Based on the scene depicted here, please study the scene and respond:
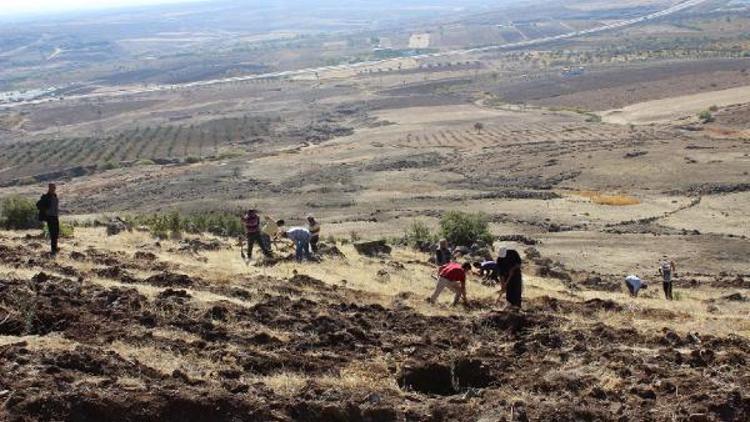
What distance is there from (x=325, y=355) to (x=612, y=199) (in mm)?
42456

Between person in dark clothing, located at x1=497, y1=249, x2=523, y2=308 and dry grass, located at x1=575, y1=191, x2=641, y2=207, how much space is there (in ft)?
118

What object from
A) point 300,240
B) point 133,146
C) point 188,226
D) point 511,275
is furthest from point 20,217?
point 133,146

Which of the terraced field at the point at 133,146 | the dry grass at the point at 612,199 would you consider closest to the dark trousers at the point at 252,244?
the dry grass at the point at 612,199

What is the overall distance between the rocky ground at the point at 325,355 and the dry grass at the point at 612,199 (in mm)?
33819

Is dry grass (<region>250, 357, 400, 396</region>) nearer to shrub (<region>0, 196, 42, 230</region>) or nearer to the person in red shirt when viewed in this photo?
the person in red shirt

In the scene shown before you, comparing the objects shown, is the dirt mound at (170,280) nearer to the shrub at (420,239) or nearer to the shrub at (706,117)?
the shrub at (420,239)

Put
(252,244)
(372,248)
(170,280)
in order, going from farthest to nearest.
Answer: (372,248), (252,244), (170,280)

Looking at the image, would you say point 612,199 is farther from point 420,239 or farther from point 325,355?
point 325,355

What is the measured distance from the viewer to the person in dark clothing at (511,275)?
606 inches

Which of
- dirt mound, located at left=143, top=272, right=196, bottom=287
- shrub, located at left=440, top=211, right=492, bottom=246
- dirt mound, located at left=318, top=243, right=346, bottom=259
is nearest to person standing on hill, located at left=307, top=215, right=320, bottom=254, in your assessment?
dirt mound, located at left=318, top=243, right=346, bottom=259

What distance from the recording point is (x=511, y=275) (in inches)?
605

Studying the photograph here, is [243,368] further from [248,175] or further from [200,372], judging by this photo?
[248,175]

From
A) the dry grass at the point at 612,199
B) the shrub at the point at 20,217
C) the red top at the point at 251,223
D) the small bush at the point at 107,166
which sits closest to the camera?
the red top at the point at 251,223

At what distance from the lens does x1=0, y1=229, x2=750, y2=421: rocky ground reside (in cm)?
941
